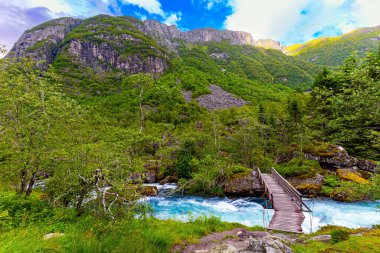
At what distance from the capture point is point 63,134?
444 inches

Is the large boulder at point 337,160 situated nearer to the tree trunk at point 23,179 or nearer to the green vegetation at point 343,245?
the green vegetation at point 343,245

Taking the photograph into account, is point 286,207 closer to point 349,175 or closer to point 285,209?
point 285,209

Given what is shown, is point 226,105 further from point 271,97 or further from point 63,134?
point 63,134

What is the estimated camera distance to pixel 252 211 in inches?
785

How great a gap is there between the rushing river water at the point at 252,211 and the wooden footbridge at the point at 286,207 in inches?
36.4

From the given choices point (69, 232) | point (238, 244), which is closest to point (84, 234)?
point (69, 232)

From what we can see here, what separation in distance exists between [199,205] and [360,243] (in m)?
15.6

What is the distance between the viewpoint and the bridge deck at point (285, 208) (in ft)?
44.9

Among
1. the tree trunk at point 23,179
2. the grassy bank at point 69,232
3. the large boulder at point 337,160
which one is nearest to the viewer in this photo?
the grassy bank at point 69,232

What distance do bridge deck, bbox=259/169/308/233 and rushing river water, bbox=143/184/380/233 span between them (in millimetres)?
971

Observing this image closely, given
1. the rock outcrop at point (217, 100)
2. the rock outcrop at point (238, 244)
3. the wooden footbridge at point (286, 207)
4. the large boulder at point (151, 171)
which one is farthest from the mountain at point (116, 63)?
the rock outcrop at point (238, 244)

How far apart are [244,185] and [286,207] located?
8565mm

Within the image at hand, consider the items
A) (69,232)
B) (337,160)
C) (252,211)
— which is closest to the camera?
(69,232)

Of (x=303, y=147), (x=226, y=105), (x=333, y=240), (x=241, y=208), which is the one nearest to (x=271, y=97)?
(x=226, y=105)
